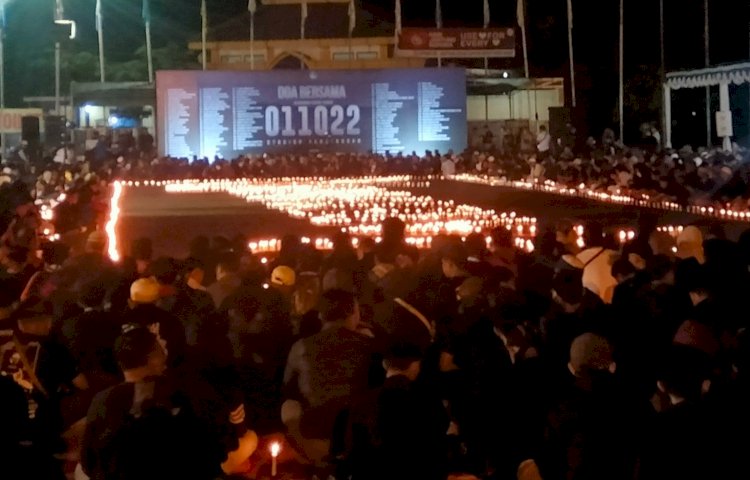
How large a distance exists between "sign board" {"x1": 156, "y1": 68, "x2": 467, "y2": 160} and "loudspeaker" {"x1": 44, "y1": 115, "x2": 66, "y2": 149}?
13.0 ft

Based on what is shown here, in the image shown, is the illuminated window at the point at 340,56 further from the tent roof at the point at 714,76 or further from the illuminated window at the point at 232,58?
the tent roof at the point at 714,76

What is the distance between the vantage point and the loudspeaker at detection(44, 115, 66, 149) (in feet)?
111

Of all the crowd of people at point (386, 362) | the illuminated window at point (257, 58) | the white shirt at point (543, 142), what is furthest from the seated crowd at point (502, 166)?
the crowd of people at point (386, 362)

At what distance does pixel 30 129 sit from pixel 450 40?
1460cm

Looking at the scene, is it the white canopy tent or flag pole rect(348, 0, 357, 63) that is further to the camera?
flag pole rect(348, 0, 357, 63)

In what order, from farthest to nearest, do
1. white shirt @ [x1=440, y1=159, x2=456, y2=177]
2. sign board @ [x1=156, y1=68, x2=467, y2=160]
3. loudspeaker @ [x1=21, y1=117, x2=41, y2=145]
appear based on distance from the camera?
1. sign board @ [x1=156, y1=68, x2=467, y2=160]
2. white shirt @ [x1=440, y1=159, x2=456, y2=177]
3. loudspeaker @ [x1=21, y1=117, x2=41, y2=145]

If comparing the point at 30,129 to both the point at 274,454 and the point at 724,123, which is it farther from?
the point at 274,454

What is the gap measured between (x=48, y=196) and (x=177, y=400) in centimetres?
2062

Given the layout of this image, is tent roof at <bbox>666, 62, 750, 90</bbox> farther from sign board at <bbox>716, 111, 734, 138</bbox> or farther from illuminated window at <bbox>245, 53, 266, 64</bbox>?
illuminated window at <bbox>245, 53, 266, 64</bbox>

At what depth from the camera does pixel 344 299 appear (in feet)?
22.5

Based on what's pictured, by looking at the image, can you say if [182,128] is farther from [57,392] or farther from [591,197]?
[57,392]

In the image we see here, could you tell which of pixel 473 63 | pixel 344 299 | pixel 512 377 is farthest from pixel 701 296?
pixel 473 63

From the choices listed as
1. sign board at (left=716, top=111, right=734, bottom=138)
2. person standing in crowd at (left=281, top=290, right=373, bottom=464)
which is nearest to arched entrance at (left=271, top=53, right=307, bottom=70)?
sign board at (left=716, top=111, right=734, bottom=138)

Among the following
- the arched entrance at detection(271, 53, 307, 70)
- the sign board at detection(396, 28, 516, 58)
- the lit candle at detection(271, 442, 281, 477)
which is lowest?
the lit candle at detection(271, 442, 281, 477)
